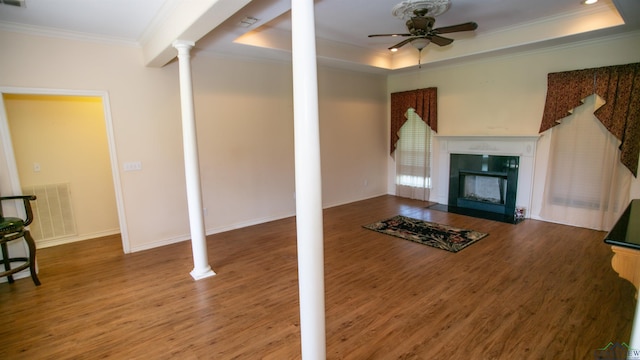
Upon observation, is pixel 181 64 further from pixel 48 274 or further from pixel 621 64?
pixel 621 64

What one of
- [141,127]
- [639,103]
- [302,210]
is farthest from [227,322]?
[639,103]

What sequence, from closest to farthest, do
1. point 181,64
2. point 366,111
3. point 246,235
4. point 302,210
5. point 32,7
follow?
point 302,210, point 32,7, point 181,64, point 246,235, point 366,111

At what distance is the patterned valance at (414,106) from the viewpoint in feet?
20.4

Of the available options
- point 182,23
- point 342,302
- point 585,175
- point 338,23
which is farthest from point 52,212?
point 585,175

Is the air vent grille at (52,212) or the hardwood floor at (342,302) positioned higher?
the air vent grille at (52,212)

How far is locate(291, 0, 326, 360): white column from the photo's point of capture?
164 cm

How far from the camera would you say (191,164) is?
334 cm

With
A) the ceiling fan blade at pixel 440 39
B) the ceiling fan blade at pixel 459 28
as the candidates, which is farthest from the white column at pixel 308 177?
the ceiling fan blade at pixel 440 39

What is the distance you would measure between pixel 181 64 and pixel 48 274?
2926 mm

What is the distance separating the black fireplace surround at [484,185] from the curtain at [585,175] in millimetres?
515

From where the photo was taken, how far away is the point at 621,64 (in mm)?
4176

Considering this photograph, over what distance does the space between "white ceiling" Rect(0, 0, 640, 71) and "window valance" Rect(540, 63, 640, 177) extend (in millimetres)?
528

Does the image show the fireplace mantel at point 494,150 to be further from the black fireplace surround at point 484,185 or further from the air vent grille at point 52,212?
the air vent grille at point 52,212

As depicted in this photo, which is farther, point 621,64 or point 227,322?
point 621,64
